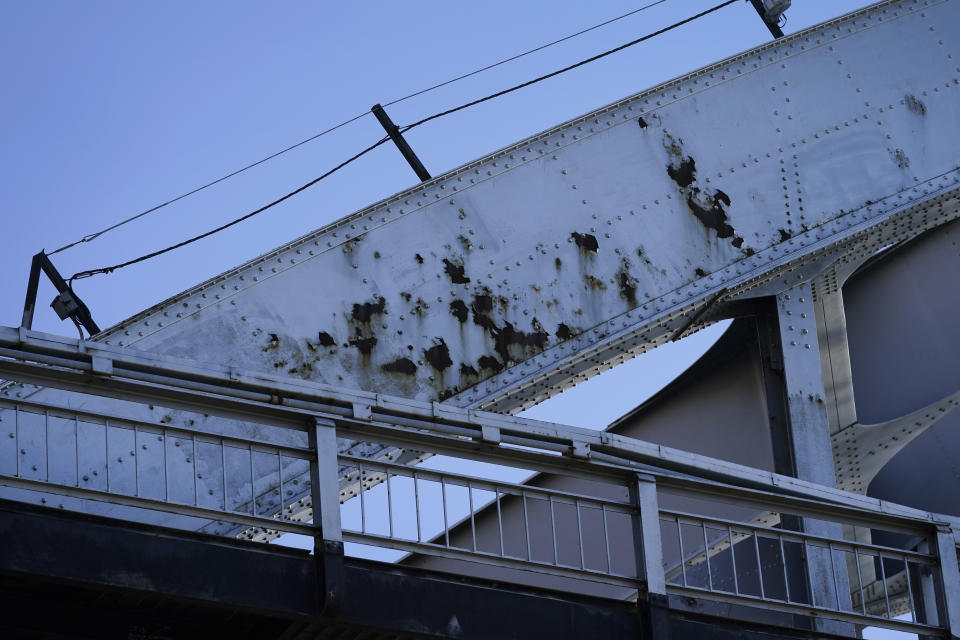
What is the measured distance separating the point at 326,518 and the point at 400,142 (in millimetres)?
5008

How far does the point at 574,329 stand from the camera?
440 inches

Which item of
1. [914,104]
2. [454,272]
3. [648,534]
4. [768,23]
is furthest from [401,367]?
[914,104]

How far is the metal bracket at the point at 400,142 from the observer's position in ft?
37.8

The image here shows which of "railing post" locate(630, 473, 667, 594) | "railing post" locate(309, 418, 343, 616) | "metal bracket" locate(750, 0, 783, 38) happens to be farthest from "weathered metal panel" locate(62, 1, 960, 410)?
"railing post" locate(309, 418, 343, 616)

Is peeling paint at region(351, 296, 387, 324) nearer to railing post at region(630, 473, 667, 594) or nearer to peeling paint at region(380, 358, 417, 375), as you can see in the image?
peeling paint at region(380, 358, 417, 375)

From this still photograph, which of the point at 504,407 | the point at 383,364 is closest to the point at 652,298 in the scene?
the point at 504,407

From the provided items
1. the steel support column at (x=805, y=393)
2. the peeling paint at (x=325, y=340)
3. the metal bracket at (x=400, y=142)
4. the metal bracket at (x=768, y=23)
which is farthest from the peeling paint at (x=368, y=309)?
the metal bracket at (x=768, y=23)

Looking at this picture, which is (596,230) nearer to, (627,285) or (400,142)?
(627,285)

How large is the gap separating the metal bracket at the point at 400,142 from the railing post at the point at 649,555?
382cm

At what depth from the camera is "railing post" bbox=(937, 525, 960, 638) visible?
876 cm

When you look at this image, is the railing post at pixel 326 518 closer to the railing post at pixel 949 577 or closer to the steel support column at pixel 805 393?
the railing post at pixel 949 577

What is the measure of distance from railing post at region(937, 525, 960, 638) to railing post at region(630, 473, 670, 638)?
1816 mm

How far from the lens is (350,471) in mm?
10602

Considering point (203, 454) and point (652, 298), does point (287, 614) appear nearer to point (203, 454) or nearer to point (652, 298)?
point (203, 454)
